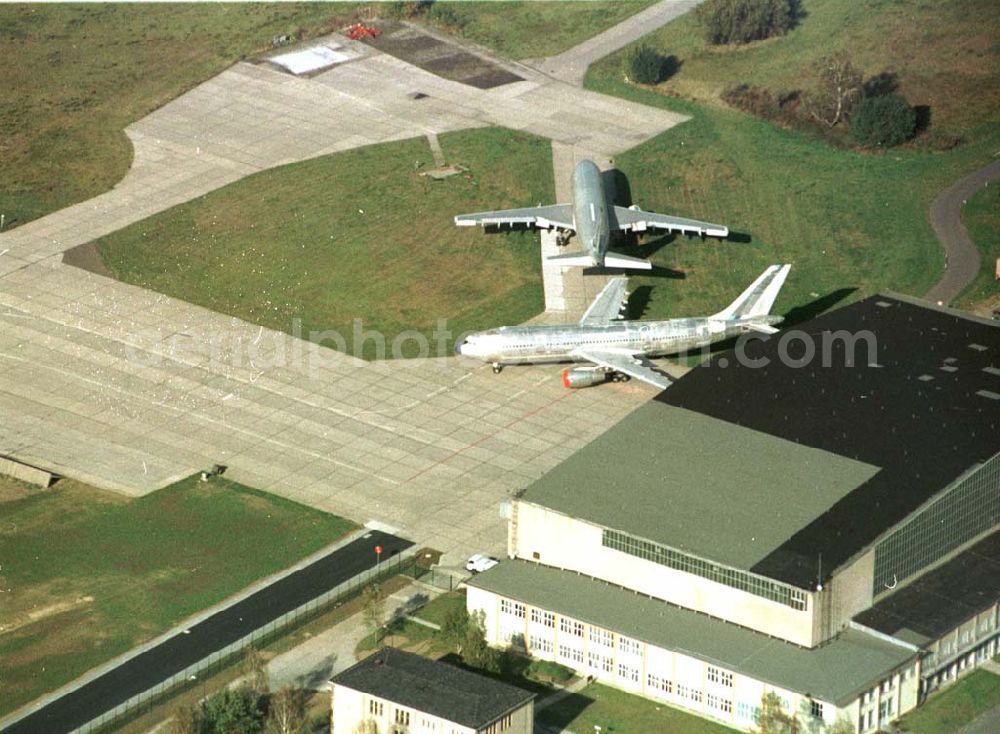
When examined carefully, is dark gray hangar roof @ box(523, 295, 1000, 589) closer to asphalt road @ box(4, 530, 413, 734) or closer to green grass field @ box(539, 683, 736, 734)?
green grass field @ box(539, 683, 736, 734)

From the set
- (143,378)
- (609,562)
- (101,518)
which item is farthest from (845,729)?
(143,378)

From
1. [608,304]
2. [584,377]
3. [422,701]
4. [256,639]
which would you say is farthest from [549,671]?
[608,304]

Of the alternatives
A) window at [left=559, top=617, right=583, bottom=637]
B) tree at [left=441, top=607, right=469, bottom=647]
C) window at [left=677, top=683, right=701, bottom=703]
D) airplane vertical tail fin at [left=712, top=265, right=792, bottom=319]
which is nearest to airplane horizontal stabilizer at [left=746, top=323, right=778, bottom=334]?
airplane vertical tail fin at [left=712, top=265, right=792, bottom=319]

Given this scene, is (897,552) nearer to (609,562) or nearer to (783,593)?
(783,593)

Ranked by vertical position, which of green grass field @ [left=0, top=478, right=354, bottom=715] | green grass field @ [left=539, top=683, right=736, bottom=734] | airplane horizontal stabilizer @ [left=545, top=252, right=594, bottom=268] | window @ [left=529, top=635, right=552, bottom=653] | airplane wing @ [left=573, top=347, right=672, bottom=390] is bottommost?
green grass field @ [left=0, top=478, right=354, bottom=715]

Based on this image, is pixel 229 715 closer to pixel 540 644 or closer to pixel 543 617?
pixel 540 644

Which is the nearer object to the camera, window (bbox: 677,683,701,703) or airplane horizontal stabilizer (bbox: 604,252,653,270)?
window (bbox: 677,683,701,703)

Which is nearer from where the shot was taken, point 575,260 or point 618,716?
point 618,716
